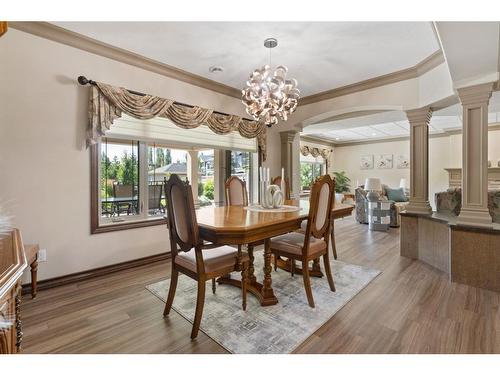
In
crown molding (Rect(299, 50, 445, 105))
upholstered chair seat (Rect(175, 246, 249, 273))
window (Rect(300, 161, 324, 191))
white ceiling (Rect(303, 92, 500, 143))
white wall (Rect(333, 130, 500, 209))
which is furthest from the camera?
window (Rect(300, 161, 324, 191))

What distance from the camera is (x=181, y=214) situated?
182 cm

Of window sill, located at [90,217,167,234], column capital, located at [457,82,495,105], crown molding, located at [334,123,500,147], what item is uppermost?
crown molding, located at [334,123,500,147]

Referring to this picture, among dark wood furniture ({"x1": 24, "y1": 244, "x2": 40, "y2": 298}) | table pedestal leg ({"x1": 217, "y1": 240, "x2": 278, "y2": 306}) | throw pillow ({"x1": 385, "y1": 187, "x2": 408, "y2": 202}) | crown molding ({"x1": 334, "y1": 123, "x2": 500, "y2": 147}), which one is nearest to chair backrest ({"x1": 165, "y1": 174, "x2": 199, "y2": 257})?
table pedestal leg ({"x1": 217, "y1": 240, "x2": 278, "y2": 306})

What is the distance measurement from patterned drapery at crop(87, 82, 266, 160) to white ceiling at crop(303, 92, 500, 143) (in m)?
2.98

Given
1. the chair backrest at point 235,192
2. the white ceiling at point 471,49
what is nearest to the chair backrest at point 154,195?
the chair backrest at point 235,192

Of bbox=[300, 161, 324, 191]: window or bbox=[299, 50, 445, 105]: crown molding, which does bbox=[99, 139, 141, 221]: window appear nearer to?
bbox=[299, 50, 445, 105]: crown molding

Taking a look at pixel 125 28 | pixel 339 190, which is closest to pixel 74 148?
pixel 125 28

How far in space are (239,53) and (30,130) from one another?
89.3 inches

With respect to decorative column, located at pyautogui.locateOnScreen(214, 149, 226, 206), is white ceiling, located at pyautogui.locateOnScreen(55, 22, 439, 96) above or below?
above

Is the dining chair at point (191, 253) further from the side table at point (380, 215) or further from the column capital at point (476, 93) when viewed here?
the side table at point (380, 215)

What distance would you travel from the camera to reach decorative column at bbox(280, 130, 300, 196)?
482 cm

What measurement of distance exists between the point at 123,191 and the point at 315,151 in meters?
6.41

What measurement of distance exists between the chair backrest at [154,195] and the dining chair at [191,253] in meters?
1.68

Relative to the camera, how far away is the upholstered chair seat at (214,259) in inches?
71.3
